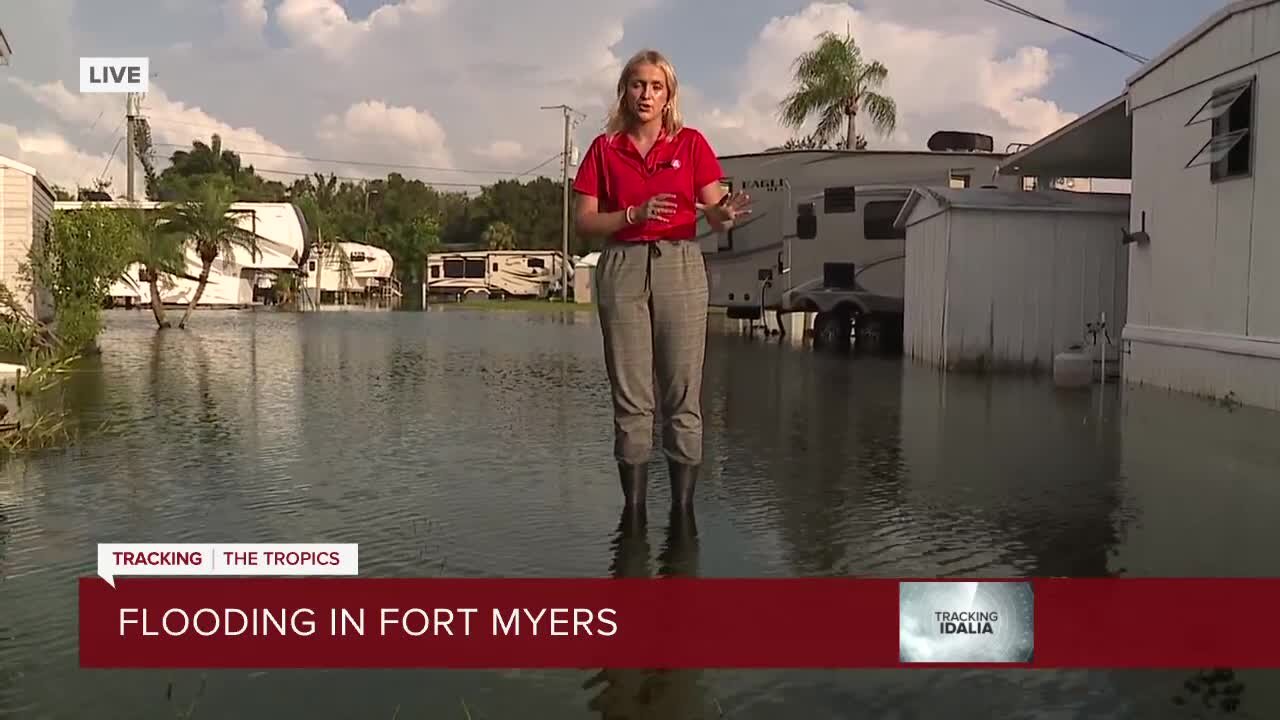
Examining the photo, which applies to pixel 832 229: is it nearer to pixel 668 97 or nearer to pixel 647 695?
pixel 668 97

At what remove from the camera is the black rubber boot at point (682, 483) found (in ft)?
16.7

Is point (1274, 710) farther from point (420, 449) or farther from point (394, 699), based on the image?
point (420, 449)

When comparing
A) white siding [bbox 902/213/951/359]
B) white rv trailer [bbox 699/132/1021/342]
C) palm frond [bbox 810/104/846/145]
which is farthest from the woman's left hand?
palm frond [bbox 810/104/846/145]

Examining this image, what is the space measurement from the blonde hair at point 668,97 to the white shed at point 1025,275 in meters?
11.0

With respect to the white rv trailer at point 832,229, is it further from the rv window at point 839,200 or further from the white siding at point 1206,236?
the white siding at point 1206,236

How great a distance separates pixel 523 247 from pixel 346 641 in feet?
257

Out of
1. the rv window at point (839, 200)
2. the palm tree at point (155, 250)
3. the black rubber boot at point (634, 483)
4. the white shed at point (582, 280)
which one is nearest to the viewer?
the black rubber boot at point (634, 483)

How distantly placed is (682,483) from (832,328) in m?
17.0

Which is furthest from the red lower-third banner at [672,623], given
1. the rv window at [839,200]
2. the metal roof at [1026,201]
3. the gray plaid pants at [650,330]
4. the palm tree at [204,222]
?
the palm tree at [204,222]

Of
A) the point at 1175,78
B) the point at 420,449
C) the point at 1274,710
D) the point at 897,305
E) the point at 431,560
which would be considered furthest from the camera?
the point at 897,305

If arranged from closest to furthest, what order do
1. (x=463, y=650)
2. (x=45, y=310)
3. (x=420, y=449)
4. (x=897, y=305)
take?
(x=463, y=650)
(x=420, y=449)
(x=45, y=310)
(x=897, y=305)

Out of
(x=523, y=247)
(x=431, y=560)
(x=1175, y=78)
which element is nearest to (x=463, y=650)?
(x=431, y=560)

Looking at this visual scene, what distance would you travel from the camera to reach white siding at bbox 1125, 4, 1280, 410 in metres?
10.3

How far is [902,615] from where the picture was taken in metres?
3.61
